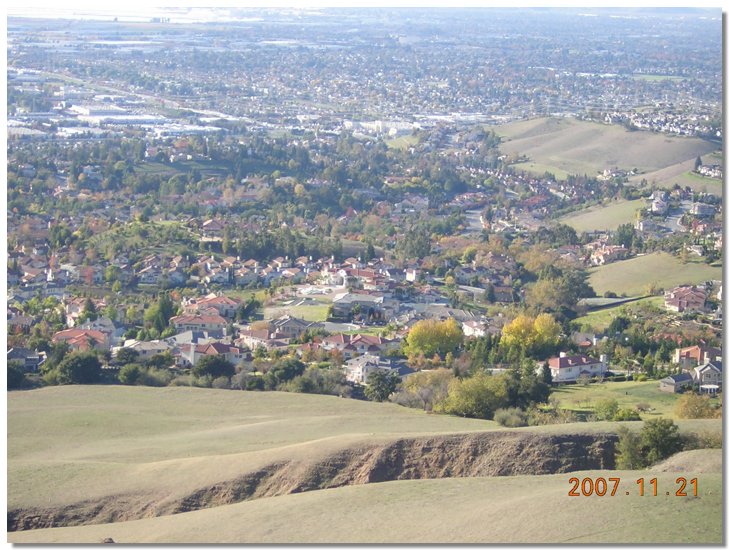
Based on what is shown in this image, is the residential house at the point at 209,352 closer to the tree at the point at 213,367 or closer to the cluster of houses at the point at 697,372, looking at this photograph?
the tree at the point at 213,367

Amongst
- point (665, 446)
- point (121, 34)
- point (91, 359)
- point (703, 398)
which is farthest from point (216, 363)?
point (121, 34)

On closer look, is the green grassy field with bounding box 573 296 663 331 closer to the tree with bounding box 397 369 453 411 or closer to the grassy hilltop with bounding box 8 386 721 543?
the tree with bounding box 397 369 453 411

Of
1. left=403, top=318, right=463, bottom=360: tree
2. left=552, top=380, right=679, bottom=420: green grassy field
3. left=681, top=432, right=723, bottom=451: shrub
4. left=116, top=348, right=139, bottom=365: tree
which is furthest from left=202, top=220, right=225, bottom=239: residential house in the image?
left=681, top=432, right=723, bottom=451: shrub

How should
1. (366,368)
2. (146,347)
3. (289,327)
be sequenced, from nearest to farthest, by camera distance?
(366,368)
(146,347)
(289,327)

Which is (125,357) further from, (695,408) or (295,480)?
(295,480)

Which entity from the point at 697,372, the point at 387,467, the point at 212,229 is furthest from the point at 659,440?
the point at 212,229
